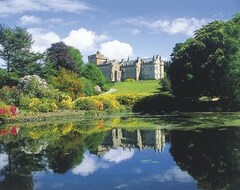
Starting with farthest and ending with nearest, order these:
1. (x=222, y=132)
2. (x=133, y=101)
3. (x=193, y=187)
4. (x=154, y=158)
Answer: (x=133, y=101) → (x=222, y=132) → (x=154, y=158) → (x=193, y=187)

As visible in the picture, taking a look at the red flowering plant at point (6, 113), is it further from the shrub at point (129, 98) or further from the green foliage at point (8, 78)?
the shrub at point (129, 98)

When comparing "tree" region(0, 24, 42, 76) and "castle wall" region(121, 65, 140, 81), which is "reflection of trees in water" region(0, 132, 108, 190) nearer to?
"tree" region(0, 24, 42, 76)

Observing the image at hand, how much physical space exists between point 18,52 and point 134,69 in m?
83.9

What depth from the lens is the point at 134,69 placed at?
438ft

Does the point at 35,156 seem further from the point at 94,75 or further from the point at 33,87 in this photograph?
the point at 94,75

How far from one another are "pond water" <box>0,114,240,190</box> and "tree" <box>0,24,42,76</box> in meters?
32.8

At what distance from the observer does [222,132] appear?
20078mm

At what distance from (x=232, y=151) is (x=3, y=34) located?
43.9 meters

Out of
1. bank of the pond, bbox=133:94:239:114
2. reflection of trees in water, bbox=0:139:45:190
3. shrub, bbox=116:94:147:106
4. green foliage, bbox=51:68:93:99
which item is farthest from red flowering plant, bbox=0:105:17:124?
shrub, bbox=116:94:147:106

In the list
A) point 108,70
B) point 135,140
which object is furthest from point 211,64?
point 108,70

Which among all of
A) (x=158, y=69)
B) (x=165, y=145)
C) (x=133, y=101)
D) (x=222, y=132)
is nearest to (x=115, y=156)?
(x=165, y=145)

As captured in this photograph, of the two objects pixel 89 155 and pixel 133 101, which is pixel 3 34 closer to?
pixel 133 101

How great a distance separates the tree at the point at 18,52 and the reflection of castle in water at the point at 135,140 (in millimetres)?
32699

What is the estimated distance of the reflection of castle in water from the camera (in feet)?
53.7
